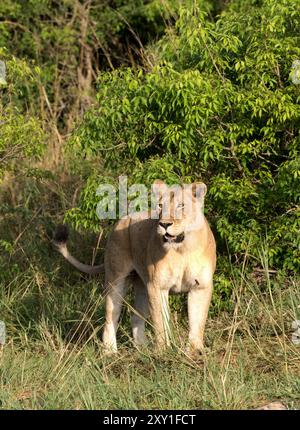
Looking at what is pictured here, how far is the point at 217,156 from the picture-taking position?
25.6 feet

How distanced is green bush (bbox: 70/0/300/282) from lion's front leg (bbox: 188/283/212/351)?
Answer: 2.61 ft

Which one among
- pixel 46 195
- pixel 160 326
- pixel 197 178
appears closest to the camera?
pixel 160 326

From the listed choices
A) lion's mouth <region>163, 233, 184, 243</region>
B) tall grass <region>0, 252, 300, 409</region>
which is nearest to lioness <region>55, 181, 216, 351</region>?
lion's mouth <region>163, 233, 184, 243</region>

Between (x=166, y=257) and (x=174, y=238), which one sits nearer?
(x=174, y=238)

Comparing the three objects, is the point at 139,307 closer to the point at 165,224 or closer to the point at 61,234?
the point at 61,234

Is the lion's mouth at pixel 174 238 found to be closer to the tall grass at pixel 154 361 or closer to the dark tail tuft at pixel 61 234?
the tall grass at pixel 154 361

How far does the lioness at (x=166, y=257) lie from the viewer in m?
Answer: 6.84

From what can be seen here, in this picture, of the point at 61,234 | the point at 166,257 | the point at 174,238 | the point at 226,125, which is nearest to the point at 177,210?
the point at 174,238

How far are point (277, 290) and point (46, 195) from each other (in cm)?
368

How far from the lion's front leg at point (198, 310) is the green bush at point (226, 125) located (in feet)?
2.61

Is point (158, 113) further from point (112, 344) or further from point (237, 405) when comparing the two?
point (237, 405)

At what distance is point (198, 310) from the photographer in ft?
23.5

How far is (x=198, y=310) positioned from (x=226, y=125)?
1.57 metres

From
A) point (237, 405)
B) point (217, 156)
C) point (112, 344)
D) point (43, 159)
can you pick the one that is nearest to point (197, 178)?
point (217, 156)
